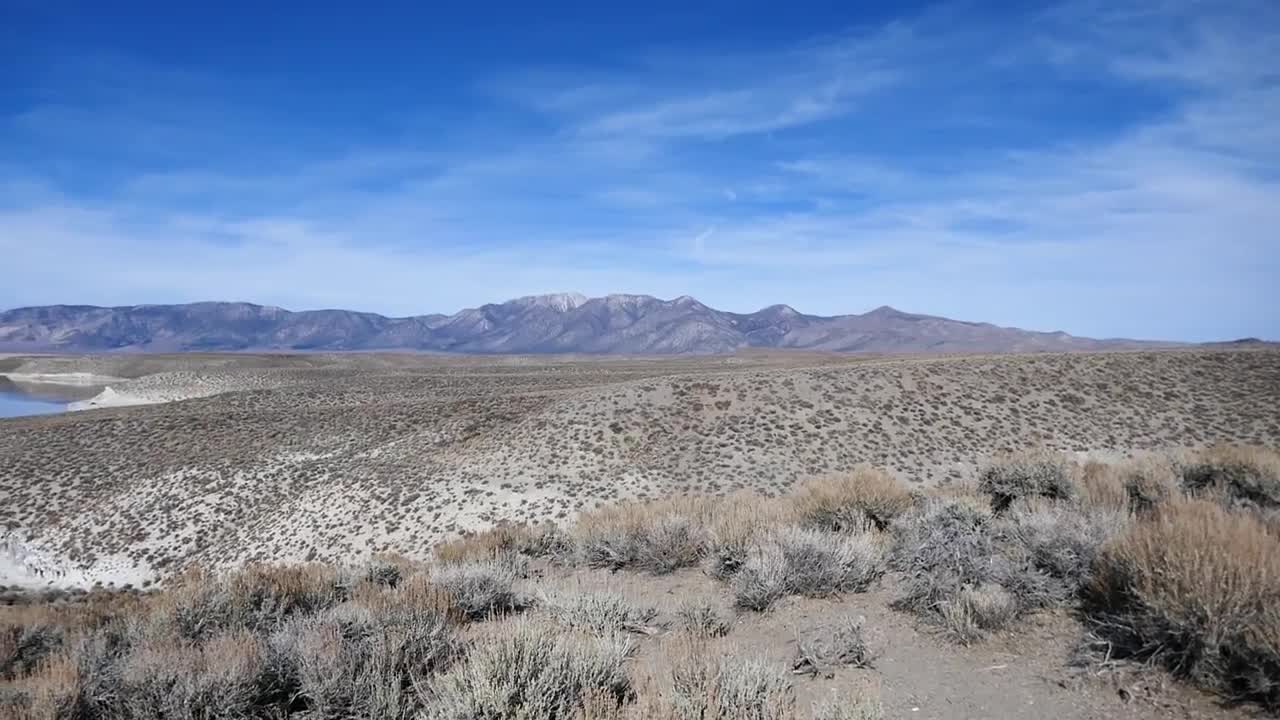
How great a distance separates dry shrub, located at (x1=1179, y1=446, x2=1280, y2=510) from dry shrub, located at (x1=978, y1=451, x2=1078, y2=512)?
5.28ft

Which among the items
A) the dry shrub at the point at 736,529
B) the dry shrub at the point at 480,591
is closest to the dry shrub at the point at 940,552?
the dry shrub at the point at 736,529

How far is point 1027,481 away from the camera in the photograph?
10641 mm

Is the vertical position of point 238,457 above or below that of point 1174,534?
below

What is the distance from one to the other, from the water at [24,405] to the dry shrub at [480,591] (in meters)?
62.6

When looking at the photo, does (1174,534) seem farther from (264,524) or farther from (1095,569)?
(264,524)

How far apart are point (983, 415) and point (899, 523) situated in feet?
69.9

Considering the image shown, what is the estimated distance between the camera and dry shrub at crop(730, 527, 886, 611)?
22.4 ft

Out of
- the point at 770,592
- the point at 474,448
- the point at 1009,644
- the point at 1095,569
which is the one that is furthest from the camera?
the point at 474,448

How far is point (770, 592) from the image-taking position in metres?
6.76

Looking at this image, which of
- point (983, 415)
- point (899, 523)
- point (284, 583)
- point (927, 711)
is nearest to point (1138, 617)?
point (927, 711)

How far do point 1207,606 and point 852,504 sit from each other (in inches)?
224

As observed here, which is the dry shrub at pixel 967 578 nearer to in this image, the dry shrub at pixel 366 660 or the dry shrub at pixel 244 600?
the dry shrub at pixel 366 660

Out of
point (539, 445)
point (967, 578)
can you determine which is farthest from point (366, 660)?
point (539, 445)

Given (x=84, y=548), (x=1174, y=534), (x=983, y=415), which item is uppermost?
(x=1174, y=534)
